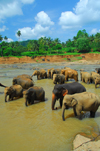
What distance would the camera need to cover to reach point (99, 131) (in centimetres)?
504

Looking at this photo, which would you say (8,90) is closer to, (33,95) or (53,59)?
(33,95)

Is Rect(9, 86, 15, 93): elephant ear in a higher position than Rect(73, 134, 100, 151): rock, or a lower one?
higher

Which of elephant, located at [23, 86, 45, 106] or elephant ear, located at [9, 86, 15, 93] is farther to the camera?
elephant ear, located at [9, 86, 15, 93]

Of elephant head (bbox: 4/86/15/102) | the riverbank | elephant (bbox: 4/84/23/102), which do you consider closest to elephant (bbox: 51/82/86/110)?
elephant (bbox: 4/84/23/102)

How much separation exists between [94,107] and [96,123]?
65cm

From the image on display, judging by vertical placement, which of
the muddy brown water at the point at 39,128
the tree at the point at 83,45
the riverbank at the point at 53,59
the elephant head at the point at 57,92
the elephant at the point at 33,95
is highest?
the tree at the point at 83,45

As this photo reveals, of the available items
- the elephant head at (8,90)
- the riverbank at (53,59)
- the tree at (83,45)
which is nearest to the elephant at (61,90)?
the elephant head at (8,90)

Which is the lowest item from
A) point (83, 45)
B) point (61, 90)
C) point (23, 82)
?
point (23, 82)

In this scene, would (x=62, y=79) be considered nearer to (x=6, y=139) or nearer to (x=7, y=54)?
(x=6, y=139)

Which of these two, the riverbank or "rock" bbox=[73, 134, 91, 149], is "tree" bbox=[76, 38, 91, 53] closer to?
the riverbank

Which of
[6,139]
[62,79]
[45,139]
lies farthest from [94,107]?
[62,79]

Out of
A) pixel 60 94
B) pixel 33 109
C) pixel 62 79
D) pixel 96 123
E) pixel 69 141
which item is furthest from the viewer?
pixel 62 79

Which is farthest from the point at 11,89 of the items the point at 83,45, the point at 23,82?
the point at 83,45

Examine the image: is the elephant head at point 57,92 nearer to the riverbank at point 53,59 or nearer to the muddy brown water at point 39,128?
the muddy brown water at point 39,128
